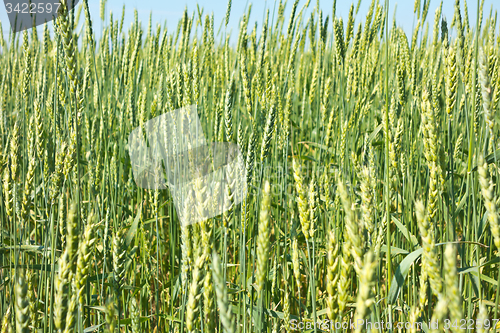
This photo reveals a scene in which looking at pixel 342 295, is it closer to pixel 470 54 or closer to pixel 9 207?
pixel 9 207

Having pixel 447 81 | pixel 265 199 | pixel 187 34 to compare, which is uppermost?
pixel 187 34

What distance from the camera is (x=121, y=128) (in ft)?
5.50

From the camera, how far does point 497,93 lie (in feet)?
3.65

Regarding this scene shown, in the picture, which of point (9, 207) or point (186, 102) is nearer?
point (9, 207)

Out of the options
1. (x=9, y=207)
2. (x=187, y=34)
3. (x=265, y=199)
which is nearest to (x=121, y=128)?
(x=187, y=34)

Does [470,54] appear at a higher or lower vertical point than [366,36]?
lower

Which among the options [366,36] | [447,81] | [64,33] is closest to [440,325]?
[447,81]

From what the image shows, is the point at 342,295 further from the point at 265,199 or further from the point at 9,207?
the point at 9,207

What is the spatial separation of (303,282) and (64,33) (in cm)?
127

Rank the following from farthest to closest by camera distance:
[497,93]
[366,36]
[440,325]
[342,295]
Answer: [366,36] → [497,93] → [342,295] → [440,325]

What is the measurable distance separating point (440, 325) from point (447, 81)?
0.71m

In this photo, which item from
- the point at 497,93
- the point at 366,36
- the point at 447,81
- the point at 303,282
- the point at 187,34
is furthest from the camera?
the point at 187,34

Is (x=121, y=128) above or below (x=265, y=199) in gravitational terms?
above

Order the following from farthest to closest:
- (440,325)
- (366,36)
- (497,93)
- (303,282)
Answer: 1. (366,36)
2. (303,282)
3. (497,93)
4. (440,325)
